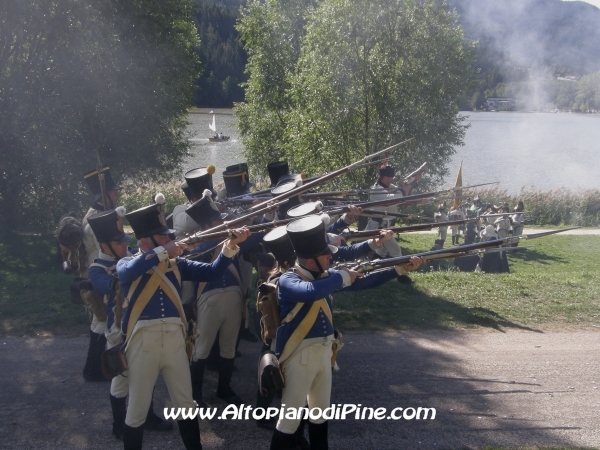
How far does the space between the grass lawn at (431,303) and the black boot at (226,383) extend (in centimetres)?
234

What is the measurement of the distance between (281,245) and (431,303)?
15.1ft

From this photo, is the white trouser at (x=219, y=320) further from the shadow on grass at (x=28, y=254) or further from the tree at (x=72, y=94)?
the tree at (x=72, y=94)

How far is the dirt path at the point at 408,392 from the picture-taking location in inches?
210

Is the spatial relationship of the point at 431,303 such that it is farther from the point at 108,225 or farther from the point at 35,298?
the point at 35,298

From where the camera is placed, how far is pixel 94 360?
638 cm

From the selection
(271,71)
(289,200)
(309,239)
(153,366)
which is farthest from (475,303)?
(271,71)

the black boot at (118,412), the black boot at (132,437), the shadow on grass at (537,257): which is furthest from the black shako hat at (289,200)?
the shadow on grass at (537,257)

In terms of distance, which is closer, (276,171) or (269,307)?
(269,307)

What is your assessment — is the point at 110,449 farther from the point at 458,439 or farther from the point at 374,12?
the point at 374,12

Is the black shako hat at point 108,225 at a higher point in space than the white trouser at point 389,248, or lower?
higher

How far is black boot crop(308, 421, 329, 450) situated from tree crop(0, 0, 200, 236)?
8.29 meters

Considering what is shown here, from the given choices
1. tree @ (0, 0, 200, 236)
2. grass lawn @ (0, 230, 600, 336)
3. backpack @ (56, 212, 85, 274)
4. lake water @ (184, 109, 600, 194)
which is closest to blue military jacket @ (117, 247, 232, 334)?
backpack @ (56, 212, 85, 274)

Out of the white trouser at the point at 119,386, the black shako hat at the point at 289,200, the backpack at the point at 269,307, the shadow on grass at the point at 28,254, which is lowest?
the shadow on grass at the point at 28,254

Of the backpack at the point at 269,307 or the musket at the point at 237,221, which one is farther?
the musket at the point at 237,221
